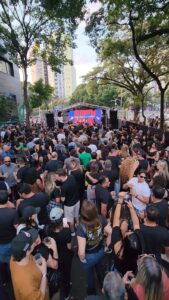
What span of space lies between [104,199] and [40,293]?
2182 millimetres

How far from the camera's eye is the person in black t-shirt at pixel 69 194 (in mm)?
4973

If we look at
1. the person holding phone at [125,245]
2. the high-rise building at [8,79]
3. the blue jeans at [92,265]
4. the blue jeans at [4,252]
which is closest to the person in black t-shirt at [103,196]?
the blue jeans at [92,265]

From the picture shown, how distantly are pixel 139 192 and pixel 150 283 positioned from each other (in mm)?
2535

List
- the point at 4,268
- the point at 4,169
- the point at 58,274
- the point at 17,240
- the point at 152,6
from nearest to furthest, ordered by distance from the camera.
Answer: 1. the point at 17,240
2. the point at 58,274
3. the point at 4,268
4. the point at 4,169
5. the point at 152,6

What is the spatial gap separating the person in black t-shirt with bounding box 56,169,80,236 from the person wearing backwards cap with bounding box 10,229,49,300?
2301 mm

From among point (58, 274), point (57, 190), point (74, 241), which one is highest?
point (57, 190)

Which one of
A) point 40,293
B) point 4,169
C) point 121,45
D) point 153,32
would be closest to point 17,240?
point 40,293

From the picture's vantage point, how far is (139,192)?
4.61 m

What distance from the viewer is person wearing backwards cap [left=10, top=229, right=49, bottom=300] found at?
258 centimetres

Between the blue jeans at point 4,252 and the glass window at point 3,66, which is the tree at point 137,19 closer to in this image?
the blue jeans at point 4,252

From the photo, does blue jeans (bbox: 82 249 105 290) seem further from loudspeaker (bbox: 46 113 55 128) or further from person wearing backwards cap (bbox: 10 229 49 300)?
loudspeaker (bbox: 46 113 55 128)

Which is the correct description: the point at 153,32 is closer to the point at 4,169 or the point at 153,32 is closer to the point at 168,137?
the point at 168,137

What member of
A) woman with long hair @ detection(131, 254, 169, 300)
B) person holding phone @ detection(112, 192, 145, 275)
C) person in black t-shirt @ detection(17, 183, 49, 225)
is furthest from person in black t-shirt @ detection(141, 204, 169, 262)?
person in black t-shirt @ detection(17, 183, 49, 225)

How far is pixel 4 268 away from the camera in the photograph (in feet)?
13.3
